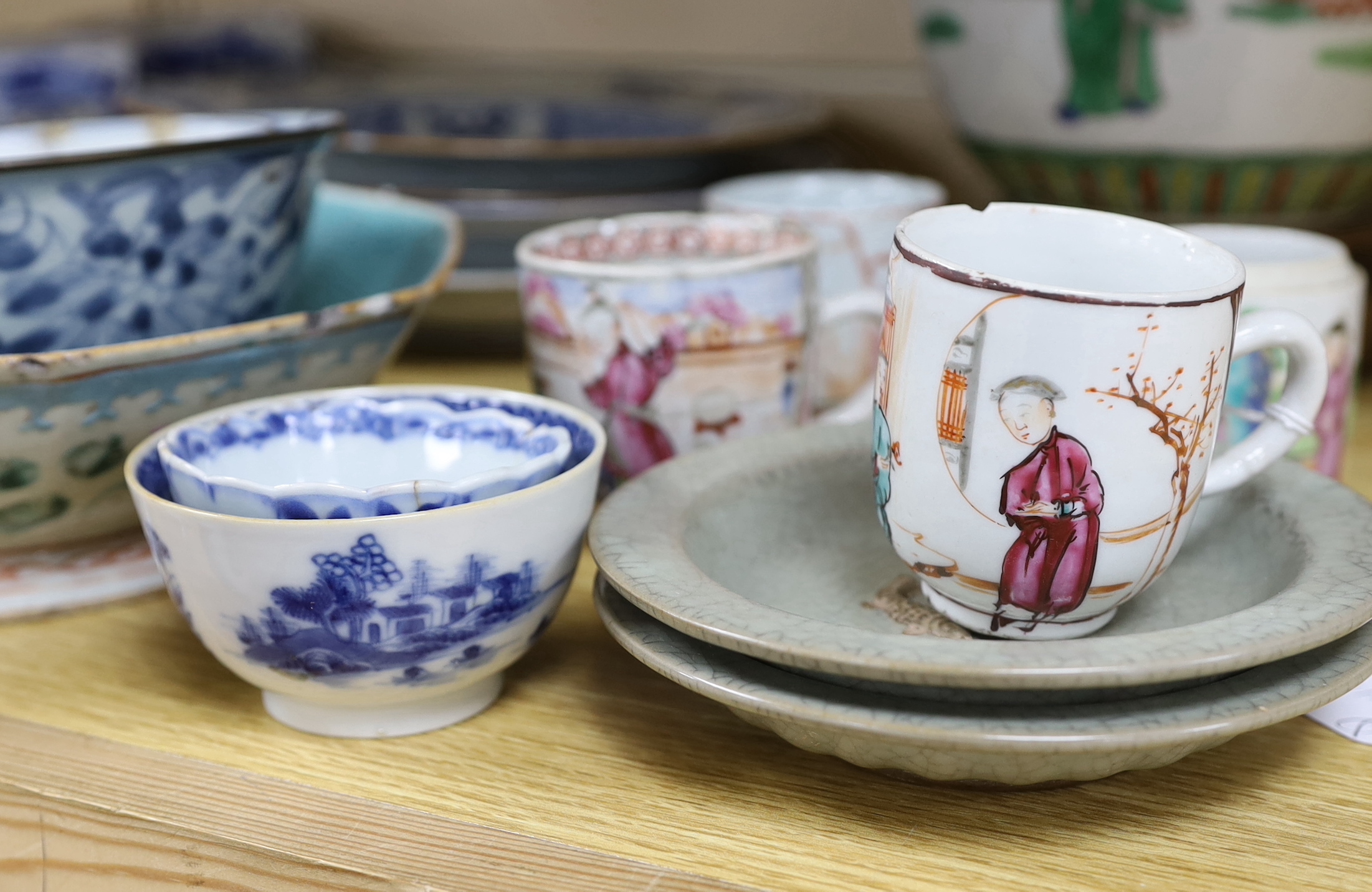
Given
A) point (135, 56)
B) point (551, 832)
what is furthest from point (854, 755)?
point (135, 56)

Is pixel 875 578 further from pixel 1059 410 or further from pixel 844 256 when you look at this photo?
pixel 844 256

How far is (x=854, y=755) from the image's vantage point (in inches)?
15.2

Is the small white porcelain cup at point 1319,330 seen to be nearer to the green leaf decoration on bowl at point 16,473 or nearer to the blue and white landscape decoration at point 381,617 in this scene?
the blue and white landscape decoration at point 381,617

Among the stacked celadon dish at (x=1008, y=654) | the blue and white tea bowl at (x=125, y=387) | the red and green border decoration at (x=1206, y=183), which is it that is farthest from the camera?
the red and green border decoration at (x=1206, y=183)

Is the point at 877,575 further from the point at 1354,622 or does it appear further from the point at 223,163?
the point at 223,163

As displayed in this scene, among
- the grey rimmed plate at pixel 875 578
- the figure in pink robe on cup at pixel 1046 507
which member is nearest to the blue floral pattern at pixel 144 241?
the grey rimmed plate at pixel 875 578

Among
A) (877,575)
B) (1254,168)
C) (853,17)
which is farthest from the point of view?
(853,17)

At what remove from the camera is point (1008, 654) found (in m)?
0.35

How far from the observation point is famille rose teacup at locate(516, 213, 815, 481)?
0.54m

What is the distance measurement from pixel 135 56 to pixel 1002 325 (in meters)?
0.89

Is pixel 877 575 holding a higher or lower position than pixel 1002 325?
lower

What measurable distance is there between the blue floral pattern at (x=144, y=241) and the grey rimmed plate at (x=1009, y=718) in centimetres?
28

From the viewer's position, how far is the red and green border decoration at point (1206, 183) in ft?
2.25

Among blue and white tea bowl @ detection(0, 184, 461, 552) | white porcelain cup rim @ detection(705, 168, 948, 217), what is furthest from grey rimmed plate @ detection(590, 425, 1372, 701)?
white porcelain cup rim @ detection(705, 168, 948, 217)
